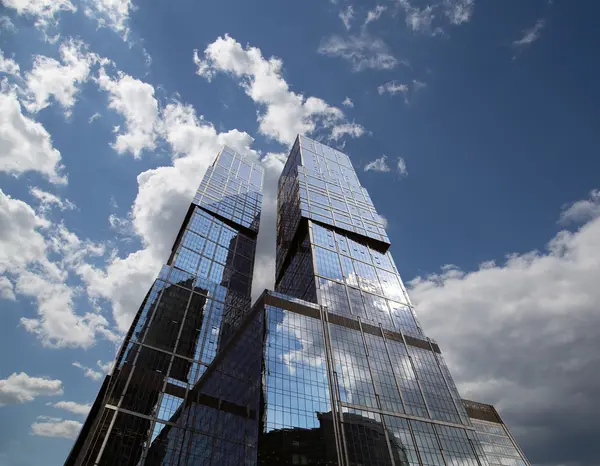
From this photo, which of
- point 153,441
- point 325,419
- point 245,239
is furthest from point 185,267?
point 325,419

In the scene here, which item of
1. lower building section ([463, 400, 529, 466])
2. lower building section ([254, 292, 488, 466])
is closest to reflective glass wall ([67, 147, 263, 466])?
lower building section ([254, 292, 488, 466])

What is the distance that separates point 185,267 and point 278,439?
7051 centimetres

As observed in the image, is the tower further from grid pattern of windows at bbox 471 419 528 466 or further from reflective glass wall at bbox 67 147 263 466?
grid pattern of windows at bbox 471 419 528 466

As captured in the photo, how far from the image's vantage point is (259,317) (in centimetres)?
5975

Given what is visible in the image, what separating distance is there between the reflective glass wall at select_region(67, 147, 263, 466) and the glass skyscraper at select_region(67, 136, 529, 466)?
287 millimetres

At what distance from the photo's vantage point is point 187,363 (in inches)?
3418

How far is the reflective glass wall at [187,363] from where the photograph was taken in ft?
209

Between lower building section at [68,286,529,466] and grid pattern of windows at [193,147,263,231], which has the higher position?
grid pattern of windows at [193,147,263,231]

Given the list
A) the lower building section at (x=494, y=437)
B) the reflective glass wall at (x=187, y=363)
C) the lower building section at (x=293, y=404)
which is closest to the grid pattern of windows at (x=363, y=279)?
the lower building section at (x=293, y=404)

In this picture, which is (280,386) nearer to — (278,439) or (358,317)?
(278,439)

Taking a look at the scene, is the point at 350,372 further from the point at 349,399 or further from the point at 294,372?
the point at 294,372

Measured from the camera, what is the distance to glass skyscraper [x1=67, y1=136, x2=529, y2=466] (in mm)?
49531

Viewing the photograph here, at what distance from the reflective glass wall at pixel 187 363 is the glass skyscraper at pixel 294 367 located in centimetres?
29

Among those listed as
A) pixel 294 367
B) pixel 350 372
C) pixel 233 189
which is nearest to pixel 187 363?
pixel 294 367
